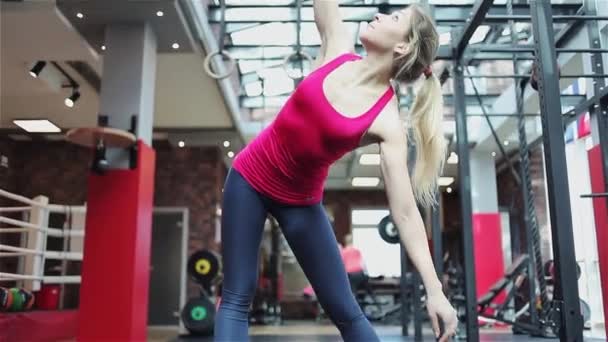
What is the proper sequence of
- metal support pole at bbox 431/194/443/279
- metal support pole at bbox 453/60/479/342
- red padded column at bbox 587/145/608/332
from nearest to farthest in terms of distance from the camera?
metal support pole at bbox 453/60/479/342
red padded column at bbox 587/145/608/332
metal support pole at bbox 431/194/443/279

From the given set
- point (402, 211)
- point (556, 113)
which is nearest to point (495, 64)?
point (556, 113)

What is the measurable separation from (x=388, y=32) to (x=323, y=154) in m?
0.29

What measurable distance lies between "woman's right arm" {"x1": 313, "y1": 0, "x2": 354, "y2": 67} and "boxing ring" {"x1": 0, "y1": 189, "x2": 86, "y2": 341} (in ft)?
4.56

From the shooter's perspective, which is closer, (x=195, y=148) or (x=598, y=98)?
(x=598, y=98)

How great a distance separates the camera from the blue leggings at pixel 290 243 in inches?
47.2

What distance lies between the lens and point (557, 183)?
164 cm

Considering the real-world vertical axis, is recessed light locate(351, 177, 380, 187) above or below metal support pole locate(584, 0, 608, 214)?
above

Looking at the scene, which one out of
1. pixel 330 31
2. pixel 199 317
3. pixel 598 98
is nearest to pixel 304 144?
pixel 330 31

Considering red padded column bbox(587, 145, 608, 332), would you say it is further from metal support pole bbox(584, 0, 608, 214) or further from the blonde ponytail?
the blonde ponytail

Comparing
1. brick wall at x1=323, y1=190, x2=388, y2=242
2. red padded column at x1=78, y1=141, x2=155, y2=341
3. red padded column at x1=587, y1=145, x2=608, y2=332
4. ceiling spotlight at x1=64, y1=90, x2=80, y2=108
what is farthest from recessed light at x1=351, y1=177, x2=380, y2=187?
ceiling spotlight at x1=64, y1=90, x2=80, y2=108

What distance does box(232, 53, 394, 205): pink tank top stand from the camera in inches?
44.6

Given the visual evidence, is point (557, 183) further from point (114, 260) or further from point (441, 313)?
point (114, 260)

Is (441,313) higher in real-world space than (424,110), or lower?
lower

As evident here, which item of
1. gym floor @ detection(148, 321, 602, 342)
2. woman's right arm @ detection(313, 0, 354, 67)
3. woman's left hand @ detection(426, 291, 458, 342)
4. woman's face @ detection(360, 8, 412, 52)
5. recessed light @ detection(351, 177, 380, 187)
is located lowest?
gym floor @ detection(148, 321, 602, 342)
